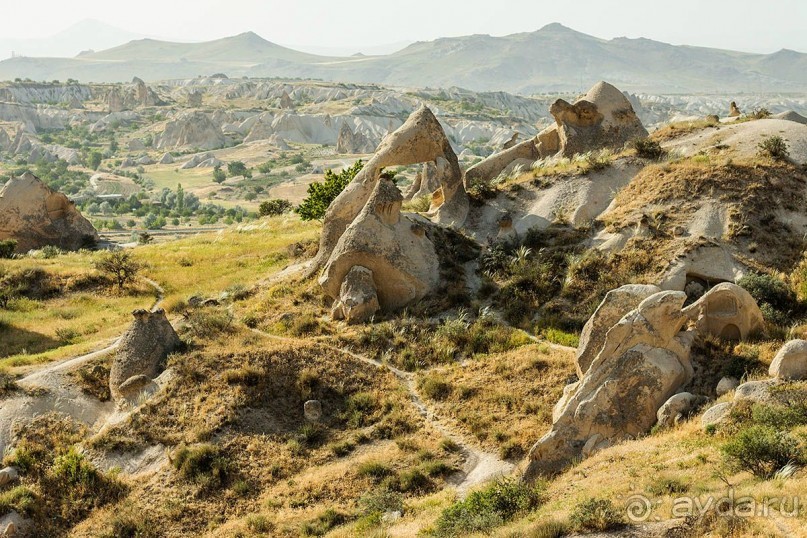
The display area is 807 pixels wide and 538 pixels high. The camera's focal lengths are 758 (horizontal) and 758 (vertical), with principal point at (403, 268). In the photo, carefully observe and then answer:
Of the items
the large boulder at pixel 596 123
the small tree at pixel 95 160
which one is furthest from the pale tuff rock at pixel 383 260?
the small tree at pixel 95 160

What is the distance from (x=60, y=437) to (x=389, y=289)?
33.9 feet

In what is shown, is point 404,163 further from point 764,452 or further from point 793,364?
point 764,452

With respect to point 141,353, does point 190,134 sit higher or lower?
higher

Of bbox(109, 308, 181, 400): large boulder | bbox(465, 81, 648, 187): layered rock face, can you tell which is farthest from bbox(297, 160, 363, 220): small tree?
bbox(109, 308, 181, 400): large boulder

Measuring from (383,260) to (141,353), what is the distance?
769cm

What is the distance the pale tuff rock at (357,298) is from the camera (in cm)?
2311

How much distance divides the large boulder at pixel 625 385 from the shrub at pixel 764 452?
363 centimetres

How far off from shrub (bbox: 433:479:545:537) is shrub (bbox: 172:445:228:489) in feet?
18.9

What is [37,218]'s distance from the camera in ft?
139

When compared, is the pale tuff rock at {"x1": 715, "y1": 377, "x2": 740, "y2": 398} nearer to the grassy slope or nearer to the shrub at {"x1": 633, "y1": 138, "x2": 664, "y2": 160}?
the shrub at {"x1": 633, "y1": 138, "x2": 664, "y2": 160}

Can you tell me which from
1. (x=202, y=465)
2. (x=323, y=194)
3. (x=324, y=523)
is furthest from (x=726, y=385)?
(x=323, y=194)

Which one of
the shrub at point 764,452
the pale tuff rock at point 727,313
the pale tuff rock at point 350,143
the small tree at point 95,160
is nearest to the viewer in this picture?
the shrub at point 764,452

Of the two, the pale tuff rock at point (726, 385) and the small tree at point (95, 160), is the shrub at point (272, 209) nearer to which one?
the pale tuff rock at point (726, 385)

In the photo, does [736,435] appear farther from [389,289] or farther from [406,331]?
[389,289]
